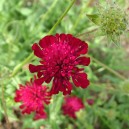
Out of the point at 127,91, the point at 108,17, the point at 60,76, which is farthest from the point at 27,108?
the point at 108,17

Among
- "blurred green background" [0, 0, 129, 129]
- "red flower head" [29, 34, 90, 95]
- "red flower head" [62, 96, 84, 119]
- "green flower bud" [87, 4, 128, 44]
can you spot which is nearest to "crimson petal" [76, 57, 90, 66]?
"red flower head" [29, 34, 90, 95]

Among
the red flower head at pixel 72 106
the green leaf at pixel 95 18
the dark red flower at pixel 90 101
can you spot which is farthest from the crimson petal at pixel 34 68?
the dark red flower at pixel 90 101

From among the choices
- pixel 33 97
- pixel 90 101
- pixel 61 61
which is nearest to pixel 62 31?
pixel 90 101

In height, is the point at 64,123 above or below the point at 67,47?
below

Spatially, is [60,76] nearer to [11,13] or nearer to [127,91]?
[127,91]

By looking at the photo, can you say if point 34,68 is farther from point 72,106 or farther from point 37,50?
point 72,106

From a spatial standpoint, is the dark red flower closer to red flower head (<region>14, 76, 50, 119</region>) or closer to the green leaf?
red flower head (<region>14, 76, 50, 119</region>)
